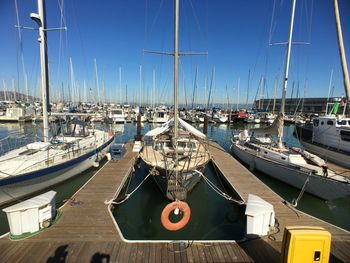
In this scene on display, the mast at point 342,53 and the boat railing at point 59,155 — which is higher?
the mast at point 342,53

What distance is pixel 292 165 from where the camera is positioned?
14.4m

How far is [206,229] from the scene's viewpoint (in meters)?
9.80

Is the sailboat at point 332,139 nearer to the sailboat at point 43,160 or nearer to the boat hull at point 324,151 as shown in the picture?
the boat hull at point 324,151

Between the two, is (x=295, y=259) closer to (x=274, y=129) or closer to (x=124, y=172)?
(x=124, y=172)

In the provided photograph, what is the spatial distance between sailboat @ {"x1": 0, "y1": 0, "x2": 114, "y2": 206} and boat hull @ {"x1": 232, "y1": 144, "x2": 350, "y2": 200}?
13259 millimetres

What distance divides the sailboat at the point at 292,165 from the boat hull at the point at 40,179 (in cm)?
1359

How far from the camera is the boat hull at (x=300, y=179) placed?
1186cm

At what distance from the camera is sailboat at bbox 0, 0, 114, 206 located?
10.9 m

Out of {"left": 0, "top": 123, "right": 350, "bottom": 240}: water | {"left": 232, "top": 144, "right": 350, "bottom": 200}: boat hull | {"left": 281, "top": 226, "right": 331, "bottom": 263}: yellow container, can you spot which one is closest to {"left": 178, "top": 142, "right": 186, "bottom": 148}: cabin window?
{"left": 0, "top": 123, "right": 350, "bottom": 240}: water

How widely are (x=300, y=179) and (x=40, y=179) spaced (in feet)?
51.1

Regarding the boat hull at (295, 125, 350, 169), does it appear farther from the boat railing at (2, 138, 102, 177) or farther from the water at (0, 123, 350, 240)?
the boat railing at (2, 138, 102, 177)

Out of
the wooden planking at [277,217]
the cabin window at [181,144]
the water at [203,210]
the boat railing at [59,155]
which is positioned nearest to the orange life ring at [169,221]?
the wooden planking at [277,217]

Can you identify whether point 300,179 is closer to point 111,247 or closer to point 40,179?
point 111,247

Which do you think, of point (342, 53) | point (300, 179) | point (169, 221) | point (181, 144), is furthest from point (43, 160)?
point (300, 179)
